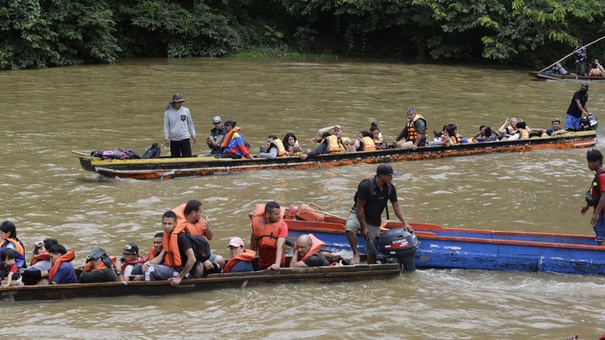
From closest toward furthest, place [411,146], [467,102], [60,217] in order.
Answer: [60,217]
[411,146]
[467,102]

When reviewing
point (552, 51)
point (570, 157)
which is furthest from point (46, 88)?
point (552, 51)

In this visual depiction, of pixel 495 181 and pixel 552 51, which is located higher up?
pixel 552 51

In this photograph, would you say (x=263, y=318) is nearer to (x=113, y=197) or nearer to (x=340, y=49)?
(x=113, y=197)

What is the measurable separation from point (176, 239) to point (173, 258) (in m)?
0.29

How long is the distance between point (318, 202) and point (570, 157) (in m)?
6.46

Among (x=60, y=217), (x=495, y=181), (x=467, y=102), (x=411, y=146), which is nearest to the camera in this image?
(x=60, y=217)

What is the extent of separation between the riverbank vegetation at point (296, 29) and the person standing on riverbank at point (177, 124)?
15.8 metres

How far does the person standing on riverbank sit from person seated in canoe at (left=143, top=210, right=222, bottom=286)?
5.64 m

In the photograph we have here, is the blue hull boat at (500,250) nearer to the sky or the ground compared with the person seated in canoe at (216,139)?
nearer to the ground

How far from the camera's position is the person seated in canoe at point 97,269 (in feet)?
28.3

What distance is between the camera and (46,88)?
23984 mm

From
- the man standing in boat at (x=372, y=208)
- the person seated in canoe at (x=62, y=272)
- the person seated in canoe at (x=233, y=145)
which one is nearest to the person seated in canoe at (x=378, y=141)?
the person seated in canoe at (x=233, y=145)

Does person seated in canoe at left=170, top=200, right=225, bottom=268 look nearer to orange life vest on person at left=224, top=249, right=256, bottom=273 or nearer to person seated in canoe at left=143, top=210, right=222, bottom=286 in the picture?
person seated in canoe at left=143, top=210, right=222, bottom=286

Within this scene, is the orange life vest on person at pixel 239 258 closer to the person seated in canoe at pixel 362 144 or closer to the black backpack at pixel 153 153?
the black backpack at pixel 153 153
